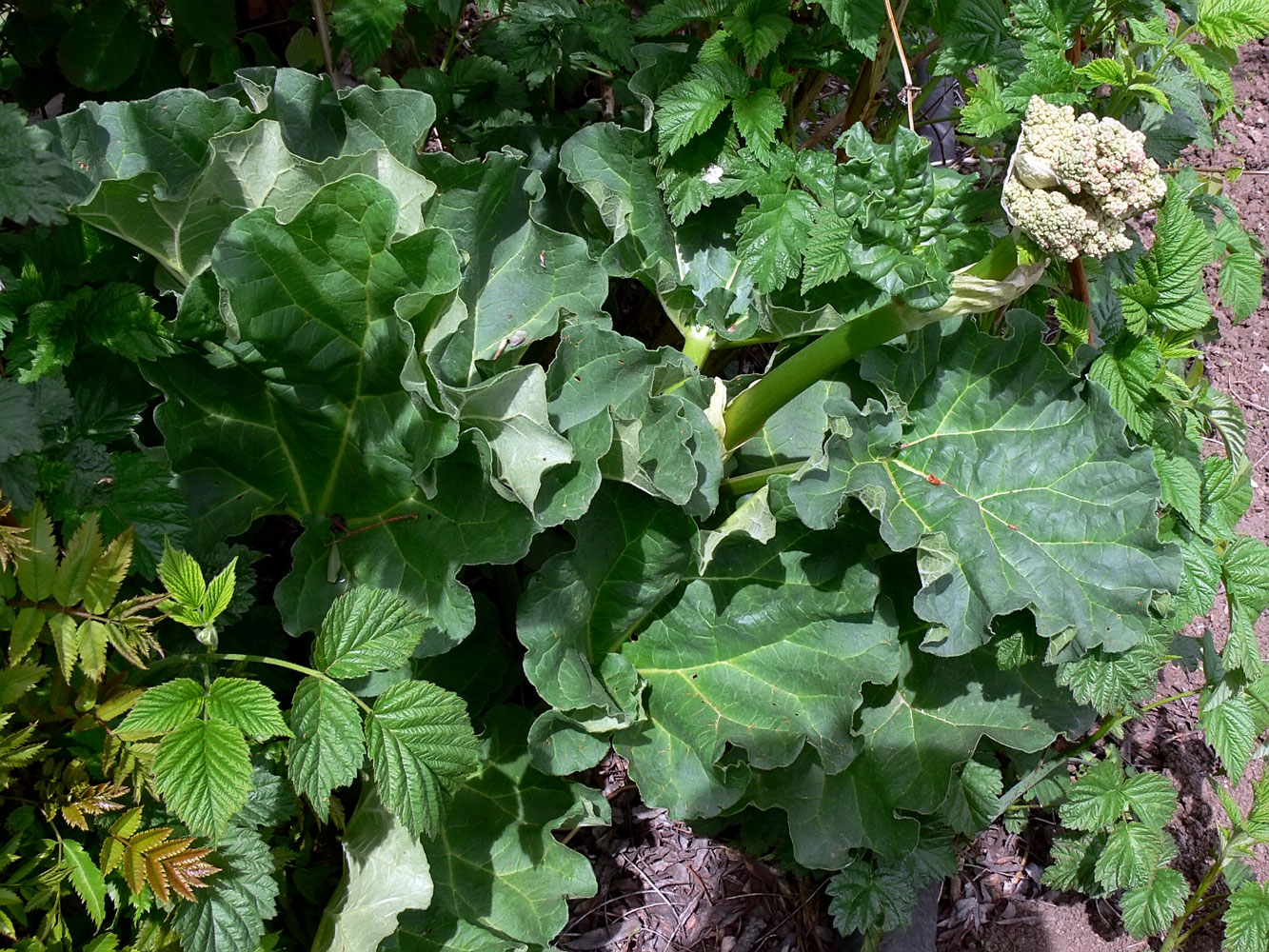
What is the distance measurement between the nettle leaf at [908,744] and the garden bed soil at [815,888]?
42cm

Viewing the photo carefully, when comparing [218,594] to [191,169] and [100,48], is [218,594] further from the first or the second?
[100,48]

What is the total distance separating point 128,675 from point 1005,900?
2.22 m

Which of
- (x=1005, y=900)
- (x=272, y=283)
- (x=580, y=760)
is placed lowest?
(x=1005, y=900)

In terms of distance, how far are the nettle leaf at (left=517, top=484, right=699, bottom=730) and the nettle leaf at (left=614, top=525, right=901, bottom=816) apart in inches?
3.3

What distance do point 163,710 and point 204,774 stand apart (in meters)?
0.11

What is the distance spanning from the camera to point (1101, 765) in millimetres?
2508

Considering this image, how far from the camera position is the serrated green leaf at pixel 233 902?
5.18 feet

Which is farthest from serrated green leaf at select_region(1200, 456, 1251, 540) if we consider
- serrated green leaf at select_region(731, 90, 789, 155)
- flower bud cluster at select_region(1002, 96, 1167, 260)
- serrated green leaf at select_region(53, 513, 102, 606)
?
serrated green leaf at select_region(53, 513, 102, 606)

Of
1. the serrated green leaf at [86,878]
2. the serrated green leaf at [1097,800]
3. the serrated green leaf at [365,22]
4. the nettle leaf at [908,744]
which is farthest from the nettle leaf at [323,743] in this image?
the serrated green leaf at [1097,800]

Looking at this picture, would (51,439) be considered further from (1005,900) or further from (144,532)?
(1005,900)

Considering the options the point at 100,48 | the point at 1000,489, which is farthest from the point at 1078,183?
the point at 100,48

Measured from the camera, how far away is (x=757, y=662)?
2158 mm

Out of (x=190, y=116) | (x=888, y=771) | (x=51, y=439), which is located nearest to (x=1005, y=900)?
(x=888, y=771)

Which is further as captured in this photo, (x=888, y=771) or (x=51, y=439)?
(x=888, y=771)
